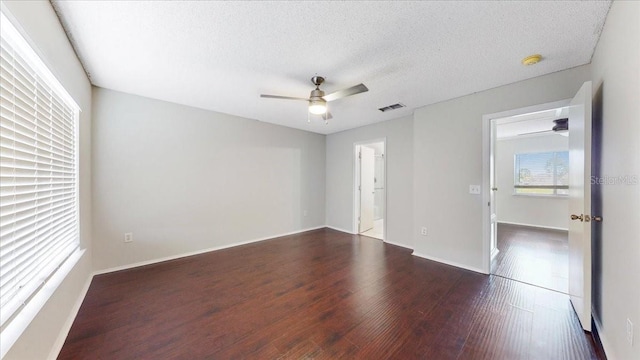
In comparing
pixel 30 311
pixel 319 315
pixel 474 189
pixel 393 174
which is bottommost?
pixel 319 315

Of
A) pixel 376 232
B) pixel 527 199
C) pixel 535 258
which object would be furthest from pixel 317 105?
pixel 527 199

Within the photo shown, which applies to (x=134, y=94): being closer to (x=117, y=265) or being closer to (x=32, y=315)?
(x=117, y=265)

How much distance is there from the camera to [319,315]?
205cm

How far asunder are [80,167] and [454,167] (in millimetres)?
4540

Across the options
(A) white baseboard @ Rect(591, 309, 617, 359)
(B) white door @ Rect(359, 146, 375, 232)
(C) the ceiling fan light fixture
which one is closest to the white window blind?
(C) the ceiling fan light fixture

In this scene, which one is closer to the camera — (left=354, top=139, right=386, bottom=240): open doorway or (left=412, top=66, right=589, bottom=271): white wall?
(left=412, top=66, right=589, bottom=271): white wall

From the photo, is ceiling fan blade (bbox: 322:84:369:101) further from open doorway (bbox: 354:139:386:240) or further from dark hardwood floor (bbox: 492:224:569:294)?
dark hardwood floor (bbox: 492:224:569:294)

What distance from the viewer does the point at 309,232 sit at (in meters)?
5.11

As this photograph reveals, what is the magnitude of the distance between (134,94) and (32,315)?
2.83 meters

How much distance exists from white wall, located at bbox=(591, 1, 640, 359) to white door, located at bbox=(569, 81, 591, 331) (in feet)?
0.28

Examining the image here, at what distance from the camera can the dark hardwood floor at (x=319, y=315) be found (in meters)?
1.66

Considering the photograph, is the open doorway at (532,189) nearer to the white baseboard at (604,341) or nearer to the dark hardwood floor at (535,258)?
the dark hardwood floor at (535,258)

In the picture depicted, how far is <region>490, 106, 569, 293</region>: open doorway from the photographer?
12.6 ft

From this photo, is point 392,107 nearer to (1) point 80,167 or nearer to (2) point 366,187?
(2) point 366,187
